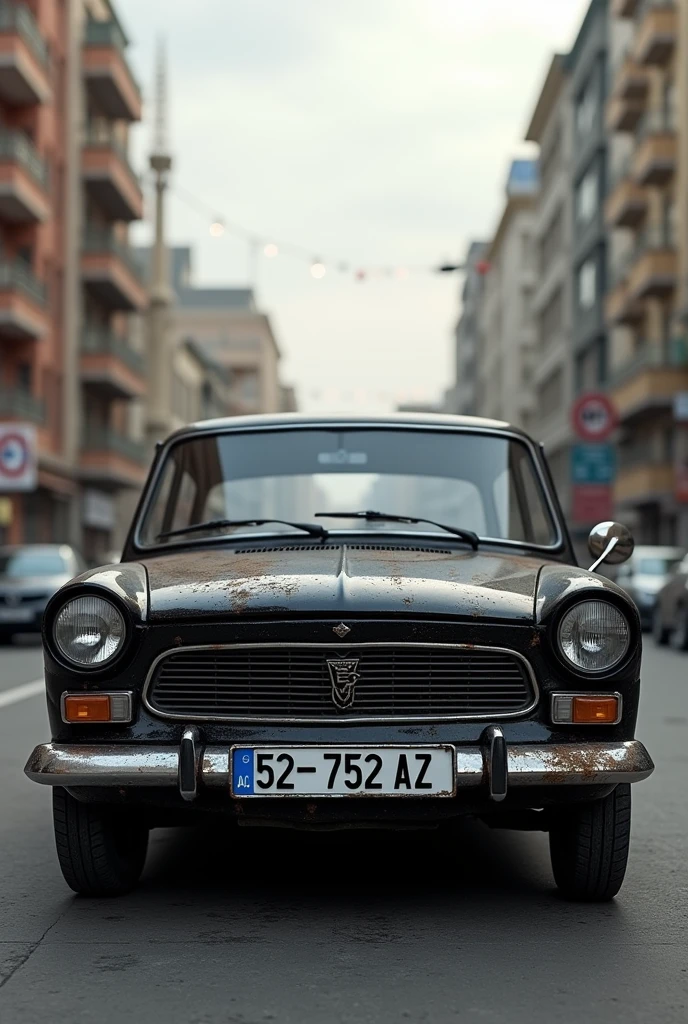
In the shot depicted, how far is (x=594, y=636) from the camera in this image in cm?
486

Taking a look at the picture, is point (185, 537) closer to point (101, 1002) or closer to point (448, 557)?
point (448, 557)

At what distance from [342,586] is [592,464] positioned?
94.8 ft

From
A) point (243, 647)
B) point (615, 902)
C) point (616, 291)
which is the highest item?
point (616, 291)


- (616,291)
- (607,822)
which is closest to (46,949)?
(607,822)

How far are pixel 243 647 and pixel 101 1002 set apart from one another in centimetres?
120

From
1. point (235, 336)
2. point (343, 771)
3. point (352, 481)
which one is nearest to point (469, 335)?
point (235, 336)

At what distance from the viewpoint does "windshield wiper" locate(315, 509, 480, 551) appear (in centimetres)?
589

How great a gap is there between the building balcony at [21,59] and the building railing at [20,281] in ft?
14.1

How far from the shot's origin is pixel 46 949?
4.50 meters

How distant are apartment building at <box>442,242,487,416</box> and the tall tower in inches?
1764

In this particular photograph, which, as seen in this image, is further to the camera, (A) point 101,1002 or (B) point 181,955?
(B) point 181,955

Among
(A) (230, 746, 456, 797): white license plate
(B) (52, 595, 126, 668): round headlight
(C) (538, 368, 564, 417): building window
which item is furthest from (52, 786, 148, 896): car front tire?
(C) (538, 368, 564, 417): building window

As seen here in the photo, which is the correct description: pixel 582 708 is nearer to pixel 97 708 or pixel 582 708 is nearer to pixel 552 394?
pixel 97 708

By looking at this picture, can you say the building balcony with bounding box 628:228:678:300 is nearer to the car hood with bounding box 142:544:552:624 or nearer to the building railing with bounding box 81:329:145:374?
the building railing with bounding box 81:329:145:374
